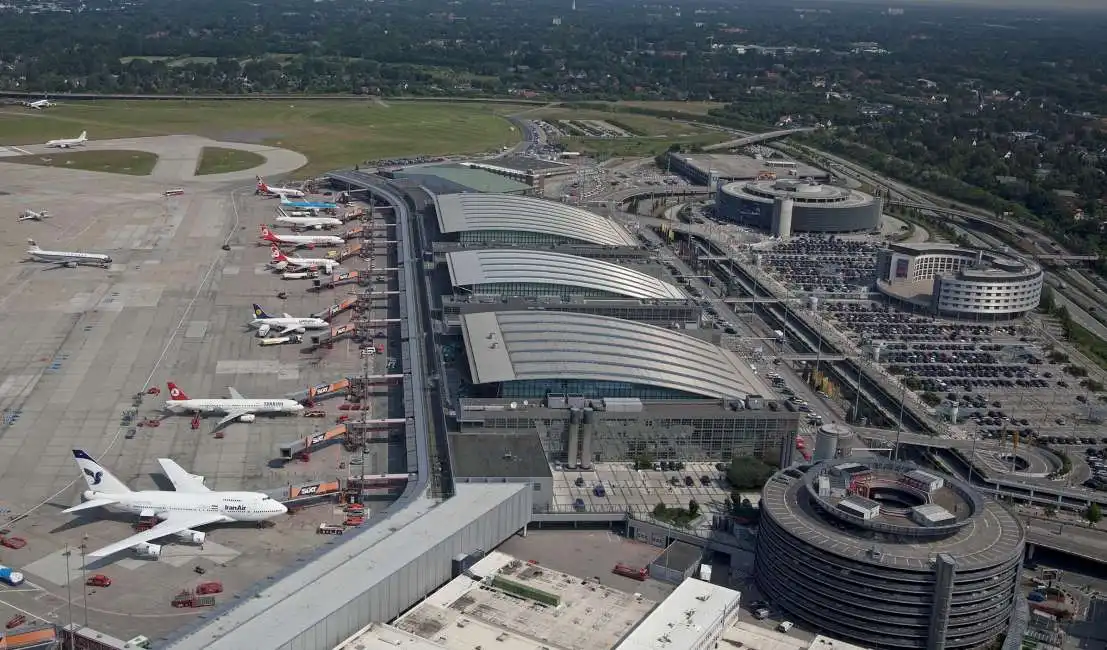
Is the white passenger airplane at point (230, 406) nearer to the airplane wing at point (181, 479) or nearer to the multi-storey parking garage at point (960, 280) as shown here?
the airplane wing at point (181, 479)

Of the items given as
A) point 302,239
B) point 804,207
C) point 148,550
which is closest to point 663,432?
point 148,550

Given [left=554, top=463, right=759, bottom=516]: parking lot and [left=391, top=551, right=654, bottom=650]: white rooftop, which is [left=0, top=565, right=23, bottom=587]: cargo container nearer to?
[left=391, top=551, right=654, bottom=650]: white rooftop

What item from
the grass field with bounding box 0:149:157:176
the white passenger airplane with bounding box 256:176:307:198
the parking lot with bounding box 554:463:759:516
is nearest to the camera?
the parking lot with bounding box 554:463:759:516

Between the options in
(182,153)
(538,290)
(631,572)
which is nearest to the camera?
(631,572)

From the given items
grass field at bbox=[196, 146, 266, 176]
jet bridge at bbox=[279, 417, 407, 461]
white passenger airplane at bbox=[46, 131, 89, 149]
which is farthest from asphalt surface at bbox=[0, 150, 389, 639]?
white passenger airplane at bbox=[46, 131, 89, 149]

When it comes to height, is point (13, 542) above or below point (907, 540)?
below

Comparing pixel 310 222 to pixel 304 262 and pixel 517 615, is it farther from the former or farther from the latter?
pixel 517 615
